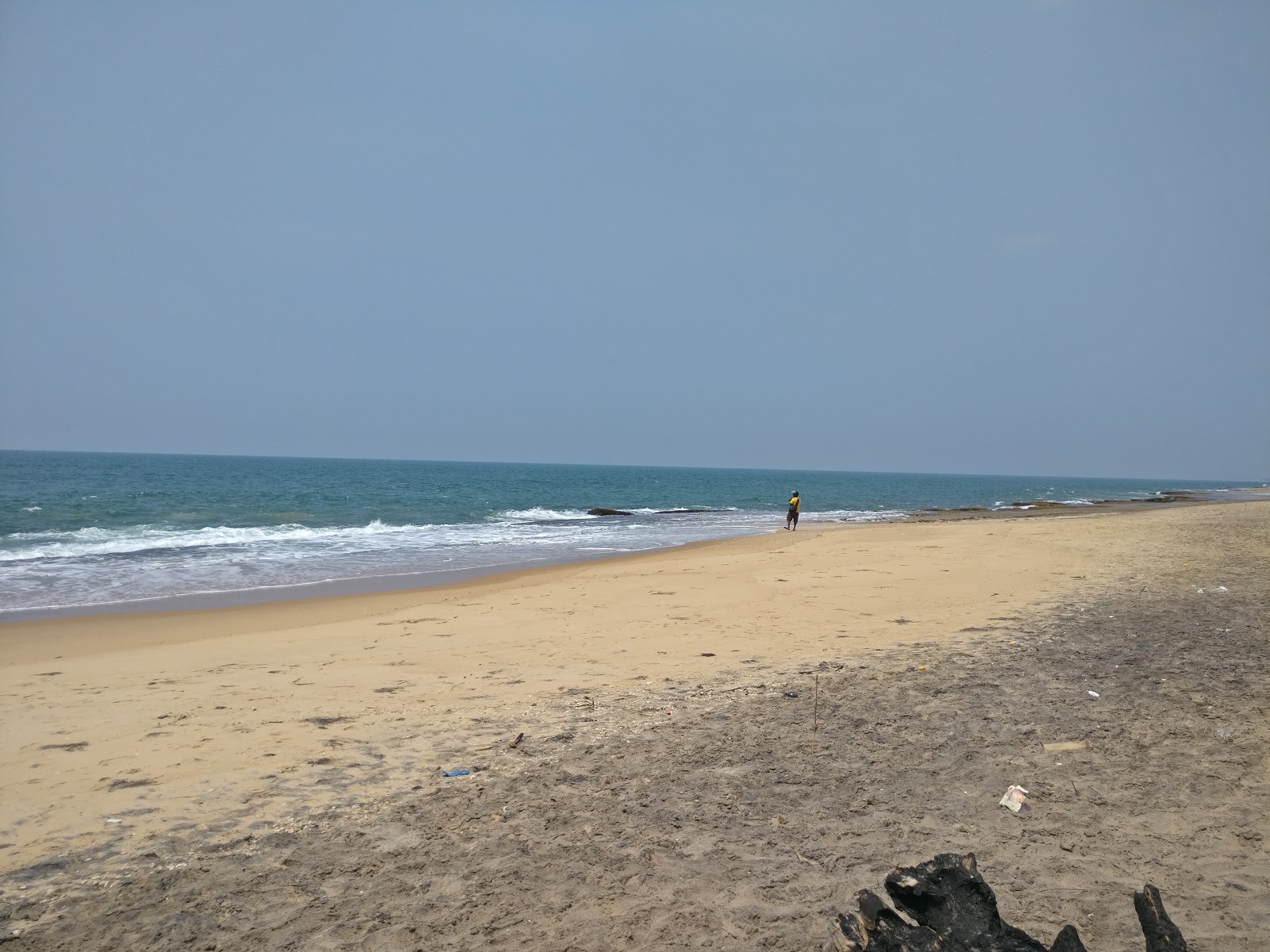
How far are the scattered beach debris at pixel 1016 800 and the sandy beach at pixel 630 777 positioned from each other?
0.09 m

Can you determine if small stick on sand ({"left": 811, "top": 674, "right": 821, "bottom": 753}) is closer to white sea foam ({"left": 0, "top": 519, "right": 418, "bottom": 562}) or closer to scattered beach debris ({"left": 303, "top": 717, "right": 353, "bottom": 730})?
scattered beach debris ({"left": 303, "top": 717, "right": 353, "bottom": 730})

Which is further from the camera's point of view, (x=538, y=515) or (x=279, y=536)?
(x=538, y=515)

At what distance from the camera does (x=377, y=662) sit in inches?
340

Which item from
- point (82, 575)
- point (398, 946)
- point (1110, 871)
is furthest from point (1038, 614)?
point (82, 575)

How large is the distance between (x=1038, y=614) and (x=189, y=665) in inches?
409

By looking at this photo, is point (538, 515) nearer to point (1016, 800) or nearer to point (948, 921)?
point (1016, 800)

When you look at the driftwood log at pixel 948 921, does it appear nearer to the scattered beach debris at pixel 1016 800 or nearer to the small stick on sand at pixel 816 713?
the scattered beach debris at pixel 1016 800

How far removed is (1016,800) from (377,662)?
256 inches

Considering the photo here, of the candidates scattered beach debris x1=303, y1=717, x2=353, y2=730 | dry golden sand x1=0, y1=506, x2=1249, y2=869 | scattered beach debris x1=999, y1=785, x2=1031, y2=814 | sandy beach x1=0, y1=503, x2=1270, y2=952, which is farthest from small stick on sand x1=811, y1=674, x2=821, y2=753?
scattered beach debris x1=303, y1=717, x2=353, y2=730

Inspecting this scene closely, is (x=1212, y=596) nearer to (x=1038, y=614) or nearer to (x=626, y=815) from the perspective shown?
(x=1038, y=614)

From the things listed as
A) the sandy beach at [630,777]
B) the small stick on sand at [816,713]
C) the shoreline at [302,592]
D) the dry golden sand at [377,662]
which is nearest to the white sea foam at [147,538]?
the shoreline at [302,592]

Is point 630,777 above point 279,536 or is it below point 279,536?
above

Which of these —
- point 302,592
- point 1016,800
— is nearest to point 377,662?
point 1016,800

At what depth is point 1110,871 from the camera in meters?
4.03
